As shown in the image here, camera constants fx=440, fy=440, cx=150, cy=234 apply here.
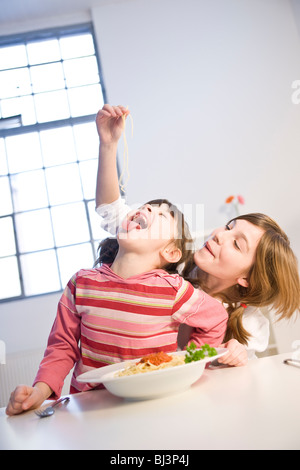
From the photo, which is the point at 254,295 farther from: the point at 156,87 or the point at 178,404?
the point at 156,87

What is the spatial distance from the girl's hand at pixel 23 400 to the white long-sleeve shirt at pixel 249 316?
0.60 m

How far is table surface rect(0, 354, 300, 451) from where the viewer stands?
53cm

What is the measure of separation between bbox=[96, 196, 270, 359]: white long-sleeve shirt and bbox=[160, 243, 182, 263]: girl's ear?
21cm

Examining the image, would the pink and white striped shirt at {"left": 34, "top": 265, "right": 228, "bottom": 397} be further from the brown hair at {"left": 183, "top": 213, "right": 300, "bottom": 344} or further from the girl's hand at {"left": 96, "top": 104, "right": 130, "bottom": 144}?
the girl's hand at {"left": 96, "top": 104, "right": 130, "bottom": 144}

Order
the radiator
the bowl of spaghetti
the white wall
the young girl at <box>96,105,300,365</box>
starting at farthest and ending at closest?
1. the white wall
2. the radiator
3. the young girl at <box>96,105,300,365</box>
4. the bowl of spaghetti

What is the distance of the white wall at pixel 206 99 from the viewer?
13.5 feet

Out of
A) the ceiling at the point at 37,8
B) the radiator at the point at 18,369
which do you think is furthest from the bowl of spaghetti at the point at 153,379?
the ceiling at the point at 37,8

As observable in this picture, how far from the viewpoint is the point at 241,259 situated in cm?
124

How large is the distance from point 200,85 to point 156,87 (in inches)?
17.2

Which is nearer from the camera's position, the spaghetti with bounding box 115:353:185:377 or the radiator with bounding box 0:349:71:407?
the spaghetti with bounding box 115:353:185:377

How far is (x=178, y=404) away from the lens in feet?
2.33

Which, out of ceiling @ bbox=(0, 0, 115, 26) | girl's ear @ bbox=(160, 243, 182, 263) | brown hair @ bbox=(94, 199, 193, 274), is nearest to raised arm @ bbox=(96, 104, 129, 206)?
brown hair @ bbox=(94, 199, 193, 274)

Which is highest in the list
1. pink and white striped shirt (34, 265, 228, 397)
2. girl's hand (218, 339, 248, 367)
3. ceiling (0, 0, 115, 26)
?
ceiling (0, 0, 115, 26)

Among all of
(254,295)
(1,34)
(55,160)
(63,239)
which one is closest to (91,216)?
(63,239)
